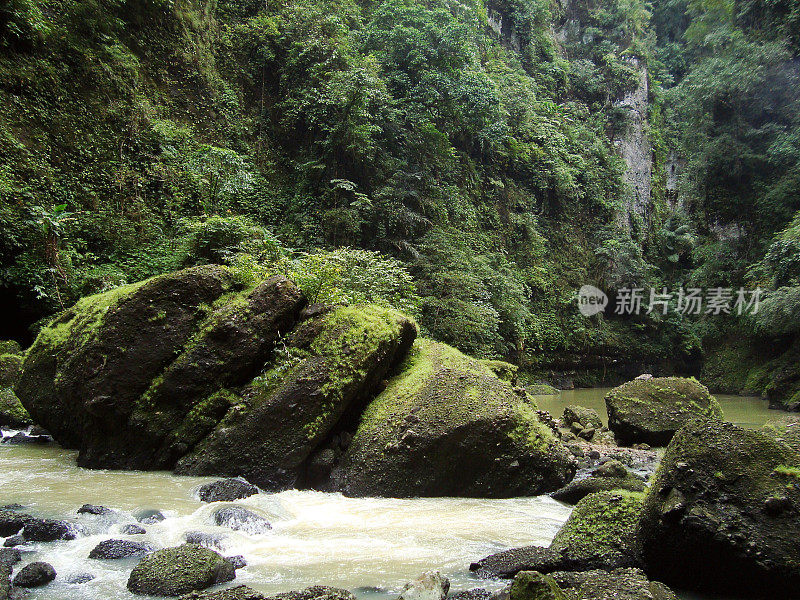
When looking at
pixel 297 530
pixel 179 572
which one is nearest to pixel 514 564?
pixel 297 530

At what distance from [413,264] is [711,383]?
14432mm

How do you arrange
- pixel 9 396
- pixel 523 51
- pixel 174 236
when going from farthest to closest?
pixel 523 51 < pixel 174 236 < pixel 9 396

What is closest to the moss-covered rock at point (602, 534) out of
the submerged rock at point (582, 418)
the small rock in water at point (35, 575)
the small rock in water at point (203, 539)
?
the small rock in water at point (203, 539)

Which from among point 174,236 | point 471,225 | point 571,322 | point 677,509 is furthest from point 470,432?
point 571,322

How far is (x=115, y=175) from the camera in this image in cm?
1209

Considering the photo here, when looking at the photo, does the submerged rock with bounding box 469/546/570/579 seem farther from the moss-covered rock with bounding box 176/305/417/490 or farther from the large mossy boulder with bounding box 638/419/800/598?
the moss-covered rock with bounding box 176/305/417/490

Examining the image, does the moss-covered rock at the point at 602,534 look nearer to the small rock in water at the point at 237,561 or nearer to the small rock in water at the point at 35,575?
the small rock in water at the point at 237,561

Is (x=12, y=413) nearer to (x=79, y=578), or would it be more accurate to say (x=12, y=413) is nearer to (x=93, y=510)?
(x=93, y=510)

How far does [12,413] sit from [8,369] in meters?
1.02

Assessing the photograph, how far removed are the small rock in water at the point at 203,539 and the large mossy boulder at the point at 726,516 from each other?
10.2 feet

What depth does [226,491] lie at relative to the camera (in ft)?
16.8

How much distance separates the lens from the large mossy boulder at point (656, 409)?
9.09 meters

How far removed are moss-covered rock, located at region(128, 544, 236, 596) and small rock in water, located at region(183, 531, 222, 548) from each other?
466mm

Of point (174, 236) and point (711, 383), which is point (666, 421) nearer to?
point (174, 236)
